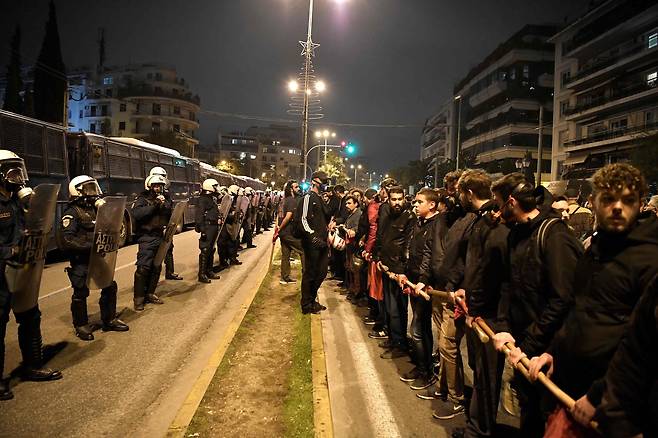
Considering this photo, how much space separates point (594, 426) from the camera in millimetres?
2188

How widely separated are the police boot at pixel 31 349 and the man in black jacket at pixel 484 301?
4.01 meters

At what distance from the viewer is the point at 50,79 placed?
40.5 metres

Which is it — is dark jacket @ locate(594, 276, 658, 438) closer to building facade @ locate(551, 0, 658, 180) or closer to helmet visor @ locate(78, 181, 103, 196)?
helmet visor @ locate(78, 181, 103, 196)

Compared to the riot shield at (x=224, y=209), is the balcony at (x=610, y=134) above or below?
above

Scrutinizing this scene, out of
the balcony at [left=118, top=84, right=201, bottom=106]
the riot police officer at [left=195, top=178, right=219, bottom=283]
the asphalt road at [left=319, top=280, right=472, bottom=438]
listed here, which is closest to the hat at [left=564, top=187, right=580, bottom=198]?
the asphalt road at [left=319, top=280, right=472, bottom=438]

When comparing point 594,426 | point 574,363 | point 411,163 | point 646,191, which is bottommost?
point 594,426

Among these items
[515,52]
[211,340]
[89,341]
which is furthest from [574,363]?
[515,52]

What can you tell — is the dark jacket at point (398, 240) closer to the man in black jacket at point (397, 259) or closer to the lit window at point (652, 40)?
the man in black jacket at point (397, 259)

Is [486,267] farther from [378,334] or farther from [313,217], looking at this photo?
[313,217]

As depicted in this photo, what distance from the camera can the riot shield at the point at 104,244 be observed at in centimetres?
578

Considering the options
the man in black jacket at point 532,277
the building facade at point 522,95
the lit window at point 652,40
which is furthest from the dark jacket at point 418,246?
the building facade at point 522,95

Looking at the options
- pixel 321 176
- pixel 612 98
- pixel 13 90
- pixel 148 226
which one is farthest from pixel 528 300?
pixel 13 90

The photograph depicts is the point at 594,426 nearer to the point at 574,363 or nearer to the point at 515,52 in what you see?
the point at 574,363

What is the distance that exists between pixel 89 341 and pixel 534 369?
17.1 feet
